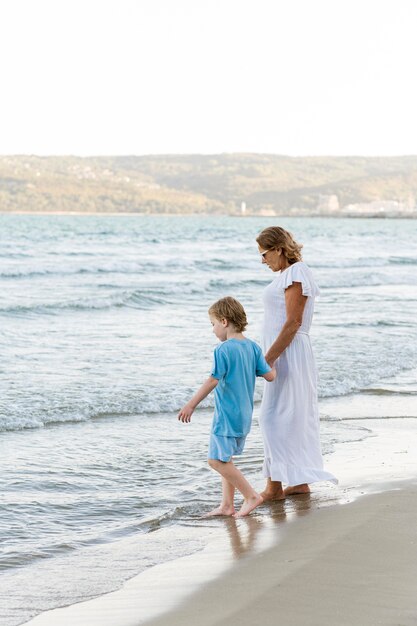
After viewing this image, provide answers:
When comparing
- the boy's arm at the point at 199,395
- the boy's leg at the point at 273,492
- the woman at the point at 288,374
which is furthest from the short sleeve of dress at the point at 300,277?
the boy's leg at the point at 273,492

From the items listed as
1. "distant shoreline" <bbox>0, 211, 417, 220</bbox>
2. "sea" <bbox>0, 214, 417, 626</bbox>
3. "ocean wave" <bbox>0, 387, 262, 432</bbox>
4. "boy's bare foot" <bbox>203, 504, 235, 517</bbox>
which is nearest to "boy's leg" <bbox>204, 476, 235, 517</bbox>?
"boy's bare foot" <bbox>203, 504, 235, 517</bbox>

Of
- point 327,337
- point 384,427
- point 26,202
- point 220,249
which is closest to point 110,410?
point 384,427

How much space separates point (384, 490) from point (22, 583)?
85.8 inches

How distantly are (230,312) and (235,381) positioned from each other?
37cm

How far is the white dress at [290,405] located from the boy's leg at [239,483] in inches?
12.2

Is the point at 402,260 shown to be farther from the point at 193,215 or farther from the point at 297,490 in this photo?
the point at 193,215

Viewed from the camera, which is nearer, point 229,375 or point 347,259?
point 229,375

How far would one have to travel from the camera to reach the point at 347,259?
134ft

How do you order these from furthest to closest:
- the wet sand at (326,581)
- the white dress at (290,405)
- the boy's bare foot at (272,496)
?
the boy's bare foot at (272,496) → the white dress at (290,405) → the wet sand at (326,581)

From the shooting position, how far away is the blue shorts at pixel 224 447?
207 inches

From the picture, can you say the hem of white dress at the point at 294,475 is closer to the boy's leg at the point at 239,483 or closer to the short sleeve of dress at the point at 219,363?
the boy's leg at the point at 239,483

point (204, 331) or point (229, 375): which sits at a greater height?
point (229, 375)

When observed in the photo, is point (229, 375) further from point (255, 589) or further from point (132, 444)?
point (132, 444)

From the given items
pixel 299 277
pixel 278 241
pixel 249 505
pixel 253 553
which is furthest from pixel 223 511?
pixel 278 241
